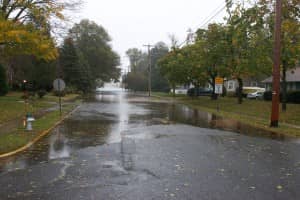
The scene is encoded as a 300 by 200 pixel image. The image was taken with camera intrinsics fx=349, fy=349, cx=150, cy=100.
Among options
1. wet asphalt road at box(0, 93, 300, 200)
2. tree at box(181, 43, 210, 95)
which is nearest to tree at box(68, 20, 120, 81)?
tree at box(181, 43, 210, 95)

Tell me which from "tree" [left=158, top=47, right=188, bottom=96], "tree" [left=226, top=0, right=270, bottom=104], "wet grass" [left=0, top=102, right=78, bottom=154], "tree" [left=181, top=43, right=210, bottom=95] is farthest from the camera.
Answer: "tree" [left=158, top=47, right=188, bottom=96]

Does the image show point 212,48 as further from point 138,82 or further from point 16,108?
point 138,82

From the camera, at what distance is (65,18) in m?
25.8

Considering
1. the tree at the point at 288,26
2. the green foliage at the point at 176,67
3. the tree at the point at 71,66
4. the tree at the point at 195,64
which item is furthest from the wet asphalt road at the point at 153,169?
the tree at the point at 71,66

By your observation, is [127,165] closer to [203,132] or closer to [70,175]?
[70,175]

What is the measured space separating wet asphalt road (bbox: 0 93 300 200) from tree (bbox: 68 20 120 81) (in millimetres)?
76898

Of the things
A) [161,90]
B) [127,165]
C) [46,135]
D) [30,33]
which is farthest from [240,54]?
[161,90]

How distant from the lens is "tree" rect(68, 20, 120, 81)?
88.1m

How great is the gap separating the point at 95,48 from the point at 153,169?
270 feet

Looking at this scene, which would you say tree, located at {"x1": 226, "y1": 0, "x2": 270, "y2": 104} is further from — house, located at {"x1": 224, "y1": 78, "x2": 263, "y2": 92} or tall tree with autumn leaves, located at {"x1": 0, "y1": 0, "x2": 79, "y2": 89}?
house, located at {"x1": 224, "y1": 78, "x2": 263, "y2": 92}

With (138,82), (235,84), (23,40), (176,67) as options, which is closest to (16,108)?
(23,40)

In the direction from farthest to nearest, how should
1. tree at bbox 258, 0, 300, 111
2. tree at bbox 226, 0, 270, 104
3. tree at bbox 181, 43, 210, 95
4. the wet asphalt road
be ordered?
1. tree at bbox 181, 43, 210, 95
2. tree at bbox 226, 0, 270, 104
3. tree at bbox 258, 0, 300, 111
4. the wet asphalt road

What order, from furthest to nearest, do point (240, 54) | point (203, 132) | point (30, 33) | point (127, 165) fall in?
point (240, 54)
point (30, 33)
point (203, 132)
point (127, 165)

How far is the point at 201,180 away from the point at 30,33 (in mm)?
17977
